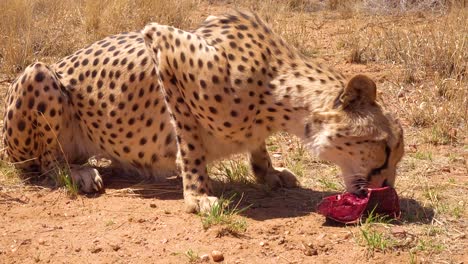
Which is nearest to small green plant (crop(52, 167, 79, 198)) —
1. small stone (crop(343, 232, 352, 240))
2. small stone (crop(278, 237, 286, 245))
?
small stone (crop(278, 237, 286, 245))

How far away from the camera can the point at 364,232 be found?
3777mm

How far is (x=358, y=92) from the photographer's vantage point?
4.00 m

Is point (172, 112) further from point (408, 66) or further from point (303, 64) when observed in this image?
point (408, 66)

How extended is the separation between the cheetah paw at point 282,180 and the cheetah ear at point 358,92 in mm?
991

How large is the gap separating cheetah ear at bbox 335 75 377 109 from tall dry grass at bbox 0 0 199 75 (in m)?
4.21

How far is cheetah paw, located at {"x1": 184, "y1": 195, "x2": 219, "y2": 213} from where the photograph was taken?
4.32 metres

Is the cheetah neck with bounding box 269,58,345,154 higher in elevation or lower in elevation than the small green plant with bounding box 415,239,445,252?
higher

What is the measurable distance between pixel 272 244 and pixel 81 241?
1.01 metres

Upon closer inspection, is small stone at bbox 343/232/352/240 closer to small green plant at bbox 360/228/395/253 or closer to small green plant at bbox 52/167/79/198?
small green plant at bbox 360/228/395/253

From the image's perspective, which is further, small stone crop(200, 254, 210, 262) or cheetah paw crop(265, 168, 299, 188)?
cheetah paw crop(265, 168, 299, 188)

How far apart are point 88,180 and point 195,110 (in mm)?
943

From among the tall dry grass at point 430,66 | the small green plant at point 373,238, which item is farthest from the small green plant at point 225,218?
the tall dry grass at point 430,66

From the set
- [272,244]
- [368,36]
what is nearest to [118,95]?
[272,244]

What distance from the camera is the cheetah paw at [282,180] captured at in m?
4.91
